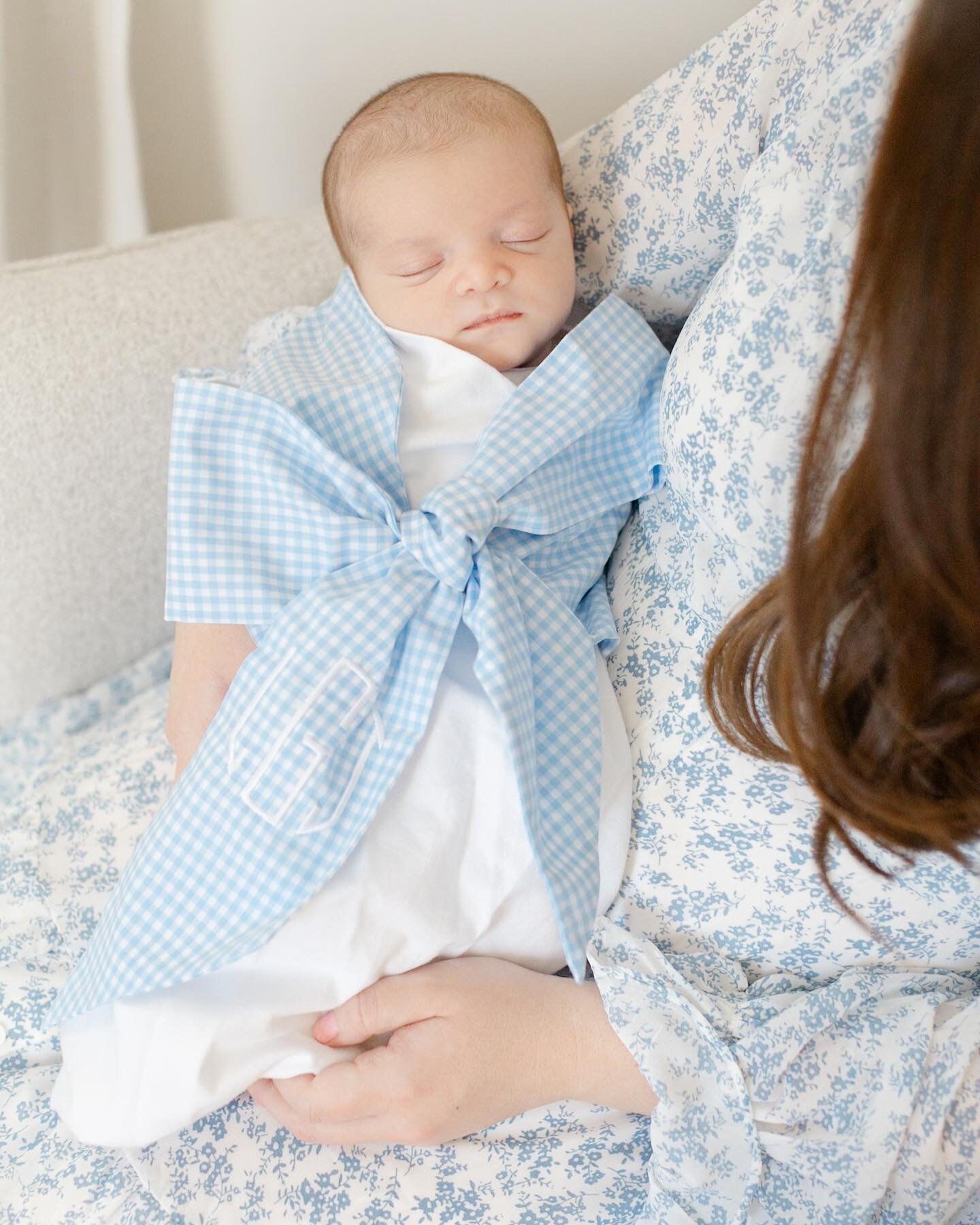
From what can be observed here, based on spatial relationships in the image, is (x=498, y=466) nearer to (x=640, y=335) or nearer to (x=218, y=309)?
(x=640, y=335)

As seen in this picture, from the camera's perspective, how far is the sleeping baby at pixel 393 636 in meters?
0.83

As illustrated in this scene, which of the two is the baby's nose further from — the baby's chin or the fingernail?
the fingernail

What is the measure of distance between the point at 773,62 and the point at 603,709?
57 cm

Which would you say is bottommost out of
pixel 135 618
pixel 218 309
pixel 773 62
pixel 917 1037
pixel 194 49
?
pixel 917 1037

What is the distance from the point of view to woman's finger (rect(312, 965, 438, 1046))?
2.76 ft

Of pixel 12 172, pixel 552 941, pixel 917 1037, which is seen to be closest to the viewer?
pixel 917 1037

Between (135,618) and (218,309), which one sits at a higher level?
(218,309)

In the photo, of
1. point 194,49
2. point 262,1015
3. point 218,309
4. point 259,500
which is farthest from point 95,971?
point 194,49

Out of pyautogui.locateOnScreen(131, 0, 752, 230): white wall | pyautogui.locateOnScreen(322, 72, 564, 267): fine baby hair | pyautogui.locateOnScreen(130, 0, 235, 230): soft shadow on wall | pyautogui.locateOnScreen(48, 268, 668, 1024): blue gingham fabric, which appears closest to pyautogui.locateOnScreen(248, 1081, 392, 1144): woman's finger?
pyautogui.locateOnScreen(48, 268, 668, 1024): blue gingham fabric

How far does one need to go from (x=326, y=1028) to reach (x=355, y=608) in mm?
335

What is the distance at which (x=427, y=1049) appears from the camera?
0.83m

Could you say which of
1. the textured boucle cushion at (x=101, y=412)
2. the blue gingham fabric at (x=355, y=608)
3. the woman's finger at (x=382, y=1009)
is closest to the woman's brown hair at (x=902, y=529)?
the blue gingham fabric at (x=355, y=608)

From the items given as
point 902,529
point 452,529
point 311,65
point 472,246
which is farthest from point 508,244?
point 311,65

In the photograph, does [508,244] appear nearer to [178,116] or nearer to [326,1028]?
[326,1028]
